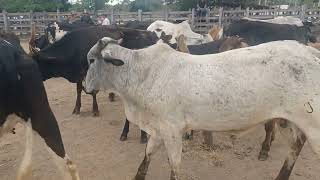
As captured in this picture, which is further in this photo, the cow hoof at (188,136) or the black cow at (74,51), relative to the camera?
the black cow at (74,51)

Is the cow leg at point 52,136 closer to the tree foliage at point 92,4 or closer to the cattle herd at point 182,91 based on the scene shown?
the cattle herd at point 182,91

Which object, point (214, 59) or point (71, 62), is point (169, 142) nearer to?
point (214, 59)

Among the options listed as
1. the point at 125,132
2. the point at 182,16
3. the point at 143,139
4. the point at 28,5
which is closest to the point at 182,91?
the point at 143,139

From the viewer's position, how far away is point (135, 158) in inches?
222

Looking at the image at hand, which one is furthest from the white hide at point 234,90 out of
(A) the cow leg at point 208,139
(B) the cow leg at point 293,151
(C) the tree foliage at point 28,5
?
(C) the tree foliage at point 28,5

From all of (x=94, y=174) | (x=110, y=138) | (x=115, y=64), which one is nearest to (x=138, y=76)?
(x=115, y=64)

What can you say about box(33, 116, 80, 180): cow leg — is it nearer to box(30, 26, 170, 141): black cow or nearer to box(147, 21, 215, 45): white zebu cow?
box(30, 26, 170, 141): black cow

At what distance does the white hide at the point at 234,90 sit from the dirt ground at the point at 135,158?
1.10m

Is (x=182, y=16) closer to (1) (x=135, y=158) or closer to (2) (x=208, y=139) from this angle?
(2) (x=208, y=139)

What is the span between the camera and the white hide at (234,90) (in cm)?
392

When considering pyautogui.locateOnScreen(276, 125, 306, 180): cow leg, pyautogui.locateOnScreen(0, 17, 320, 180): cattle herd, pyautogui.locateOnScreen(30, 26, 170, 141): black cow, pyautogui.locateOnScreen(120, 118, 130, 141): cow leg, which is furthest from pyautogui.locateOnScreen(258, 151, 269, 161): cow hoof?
pyautogui.locateOnScreen(30, 26, 170, 141): black cow

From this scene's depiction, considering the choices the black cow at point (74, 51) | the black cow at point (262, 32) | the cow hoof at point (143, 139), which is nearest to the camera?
the cow hoof at point (143, 139)

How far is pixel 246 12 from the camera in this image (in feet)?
67.2

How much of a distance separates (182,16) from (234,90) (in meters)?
19.2
